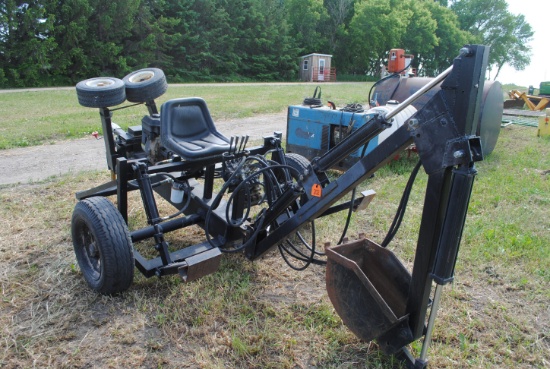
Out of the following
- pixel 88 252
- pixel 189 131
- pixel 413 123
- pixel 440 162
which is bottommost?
pixel 88 252

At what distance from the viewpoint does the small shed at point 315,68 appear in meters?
39.1

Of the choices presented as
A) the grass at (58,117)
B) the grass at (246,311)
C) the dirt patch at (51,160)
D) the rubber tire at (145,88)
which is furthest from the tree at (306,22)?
the grass at (246,311)

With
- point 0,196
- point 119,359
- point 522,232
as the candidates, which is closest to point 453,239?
point 119,359

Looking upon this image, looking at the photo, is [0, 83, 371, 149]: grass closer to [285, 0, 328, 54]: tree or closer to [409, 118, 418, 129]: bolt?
[409, 118, 418, 129]: bolt

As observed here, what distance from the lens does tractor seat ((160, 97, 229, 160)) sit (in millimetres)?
3455

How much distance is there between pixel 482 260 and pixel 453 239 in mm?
2033

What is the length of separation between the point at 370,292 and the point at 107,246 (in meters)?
1.76

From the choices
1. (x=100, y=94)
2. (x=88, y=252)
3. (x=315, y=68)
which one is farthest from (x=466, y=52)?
(x=315, y=68)

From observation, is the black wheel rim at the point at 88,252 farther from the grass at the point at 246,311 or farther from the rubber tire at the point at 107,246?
the grass at the point at 246,311

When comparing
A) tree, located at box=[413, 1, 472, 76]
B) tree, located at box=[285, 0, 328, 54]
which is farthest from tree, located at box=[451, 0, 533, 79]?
tree, located at box=[285, 0, 328, 54]

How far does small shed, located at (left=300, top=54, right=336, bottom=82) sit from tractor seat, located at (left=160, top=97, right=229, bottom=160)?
36.3 m

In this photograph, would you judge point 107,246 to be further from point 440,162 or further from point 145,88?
point 440,162

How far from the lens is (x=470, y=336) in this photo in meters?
2.87

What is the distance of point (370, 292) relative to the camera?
236cm
